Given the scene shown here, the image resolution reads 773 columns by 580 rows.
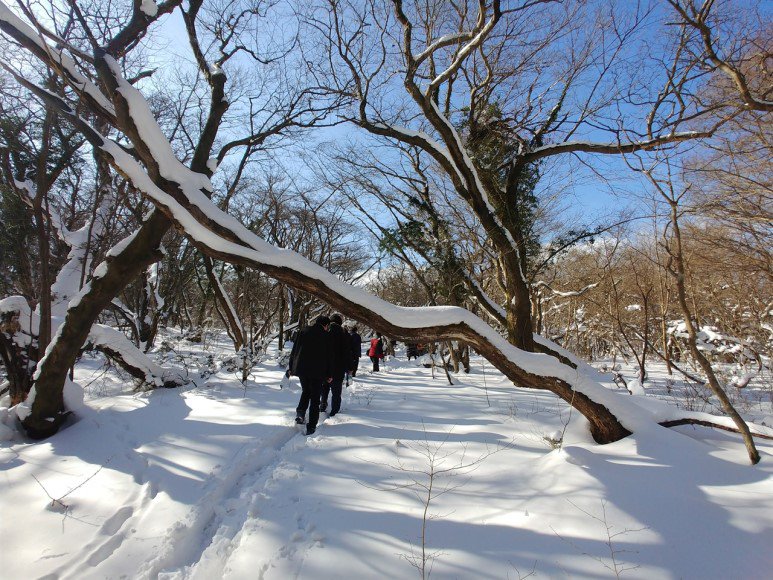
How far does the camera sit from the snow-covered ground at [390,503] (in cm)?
220

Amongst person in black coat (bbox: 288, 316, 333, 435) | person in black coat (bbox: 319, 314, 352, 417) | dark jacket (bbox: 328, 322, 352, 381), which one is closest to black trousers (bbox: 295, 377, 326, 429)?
person in black coat (bbox: 288, 316, 333, 435)

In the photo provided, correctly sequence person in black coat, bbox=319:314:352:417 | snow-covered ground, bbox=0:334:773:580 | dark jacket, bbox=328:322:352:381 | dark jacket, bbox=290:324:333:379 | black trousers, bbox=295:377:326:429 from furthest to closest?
dark jacket, bbox=328:322:352:381 → person in black coat, bbox=319:314:352:417 → dark jacket, bbox=290:324:333:379 → black trousers, bbox=295:377:326:429 → snow-covered ground, bbox=0:334:773:580

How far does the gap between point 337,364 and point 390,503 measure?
3.10 meters

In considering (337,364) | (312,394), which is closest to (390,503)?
(312,394)

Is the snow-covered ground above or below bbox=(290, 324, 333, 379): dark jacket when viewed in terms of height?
below

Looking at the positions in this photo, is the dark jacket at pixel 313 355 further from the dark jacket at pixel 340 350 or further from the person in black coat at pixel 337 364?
the dark jacket at pixel 340 350

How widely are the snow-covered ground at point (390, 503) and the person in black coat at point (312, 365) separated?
37 centimetres

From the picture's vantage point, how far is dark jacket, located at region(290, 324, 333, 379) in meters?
5.04

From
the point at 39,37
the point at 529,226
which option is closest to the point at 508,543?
the point at 39,37

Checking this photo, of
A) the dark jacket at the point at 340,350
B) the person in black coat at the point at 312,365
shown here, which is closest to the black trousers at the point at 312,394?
the person in black coat at the point at 312,365

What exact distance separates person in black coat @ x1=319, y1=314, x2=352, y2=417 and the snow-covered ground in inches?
39.7

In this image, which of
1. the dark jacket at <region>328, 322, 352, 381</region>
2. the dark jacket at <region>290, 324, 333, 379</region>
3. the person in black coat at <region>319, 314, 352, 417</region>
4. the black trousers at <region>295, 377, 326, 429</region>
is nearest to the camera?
the black trousers at <region>295, 377, 326, 429</region>

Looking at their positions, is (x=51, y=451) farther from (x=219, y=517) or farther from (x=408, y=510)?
(x=408, y=510)

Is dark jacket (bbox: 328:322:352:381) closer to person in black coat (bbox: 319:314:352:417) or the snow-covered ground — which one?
person in black coat (bbox: 319:314:352:417)
